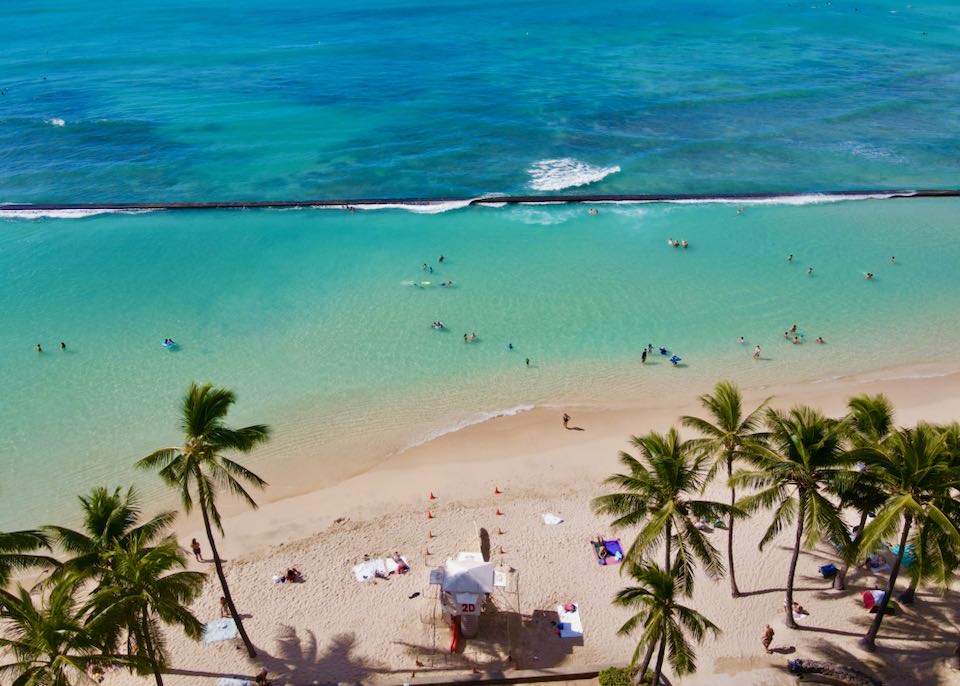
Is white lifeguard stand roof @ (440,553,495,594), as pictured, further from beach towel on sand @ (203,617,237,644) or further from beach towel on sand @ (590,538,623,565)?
beach towel on sand @ (203,617,237,644)

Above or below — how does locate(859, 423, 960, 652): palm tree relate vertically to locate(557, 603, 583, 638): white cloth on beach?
above

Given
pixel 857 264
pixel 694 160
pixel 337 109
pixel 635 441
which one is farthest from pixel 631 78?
pixel 635 441

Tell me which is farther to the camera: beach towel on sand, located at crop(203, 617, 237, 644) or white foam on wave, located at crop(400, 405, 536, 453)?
white foam on wave, located at crop(400, 405, 536, 453)

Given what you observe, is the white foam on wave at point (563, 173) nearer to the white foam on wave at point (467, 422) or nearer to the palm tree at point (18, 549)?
the white foam on wave at point (467, 422)

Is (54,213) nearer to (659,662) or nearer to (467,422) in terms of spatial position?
(467,422)

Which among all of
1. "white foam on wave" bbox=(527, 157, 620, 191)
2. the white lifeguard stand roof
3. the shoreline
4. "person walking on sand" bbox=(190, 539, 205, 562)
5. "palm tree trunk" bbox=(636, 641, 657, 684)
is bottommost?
"palm tree trunk" bbox=(636, 641, 657, 684)

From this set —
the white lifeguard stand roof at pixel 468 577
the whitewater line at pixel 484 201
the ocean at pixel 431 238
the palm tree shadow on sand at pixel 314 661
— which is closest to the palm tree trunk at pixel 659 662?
the white lifeguard stand roof at pixel 468 577

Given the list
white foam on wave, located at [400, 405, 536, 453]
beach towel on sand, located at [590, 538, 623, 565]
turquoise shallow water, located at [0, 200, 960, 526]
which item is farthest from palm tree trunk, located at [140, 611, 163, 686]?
white foam on wave, located at [400, 405, 536, 453]
